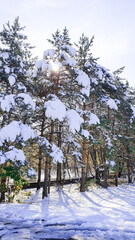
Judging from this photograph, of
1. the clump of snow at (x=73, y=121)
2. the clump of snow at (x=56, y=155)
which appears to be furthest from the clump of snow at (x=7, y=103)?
the clump of snow at (x=56, y=155)

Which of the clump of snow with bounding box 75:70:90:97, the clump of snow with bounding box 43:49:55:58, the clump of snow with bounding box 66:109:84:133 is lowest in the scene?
the clump of snow with bounding box 66:109:84:133

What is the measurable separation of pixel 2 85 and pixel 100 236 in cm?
995

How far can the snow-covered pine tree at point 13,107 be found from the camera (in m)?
7.59

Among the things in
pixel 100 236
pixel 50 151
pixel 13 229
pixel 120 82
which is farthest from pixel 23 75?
pixel 120 82

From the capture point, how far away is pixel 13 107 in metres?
8.95

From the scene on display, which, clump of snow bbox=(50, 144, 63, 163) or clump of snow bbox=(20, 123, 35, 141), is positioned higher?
clump of snow bbox=(20, 123, 35, 141)

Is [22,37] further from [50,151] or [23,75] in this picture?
[50,151]

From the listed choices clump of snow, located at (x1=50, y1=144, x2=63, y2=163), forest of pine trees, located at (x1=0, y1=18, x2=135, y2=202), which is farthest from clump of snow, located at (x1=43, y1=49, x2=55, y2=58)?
clump of snow, located at (x1=50, y1=144, x2=63, y2=163)

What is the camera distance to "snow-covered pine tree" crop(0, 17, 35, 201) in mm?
7586

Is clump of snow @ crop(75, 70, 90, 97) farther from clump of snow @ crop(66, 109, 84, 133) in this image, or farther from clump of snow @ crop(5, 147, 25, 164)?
clump of snow @ crop(5, 147, 25, 164)

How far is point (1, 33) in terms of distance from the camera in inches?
467

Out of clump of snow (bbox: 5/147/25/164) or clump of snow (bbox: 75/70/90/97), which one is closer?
clump of snow (bbox: 5/147/25/164)

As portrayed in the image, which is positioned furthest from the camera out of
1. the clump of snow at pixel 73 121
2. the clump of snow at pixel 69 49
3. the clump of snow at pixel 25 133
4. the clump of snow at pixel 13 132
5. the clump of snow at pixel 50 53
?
the clump of snow at pixel 69 49

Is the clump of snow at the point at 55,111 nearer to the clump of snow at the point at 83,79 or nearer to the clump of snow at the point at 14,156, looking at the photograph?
the clump of snow at the point at 14,156
